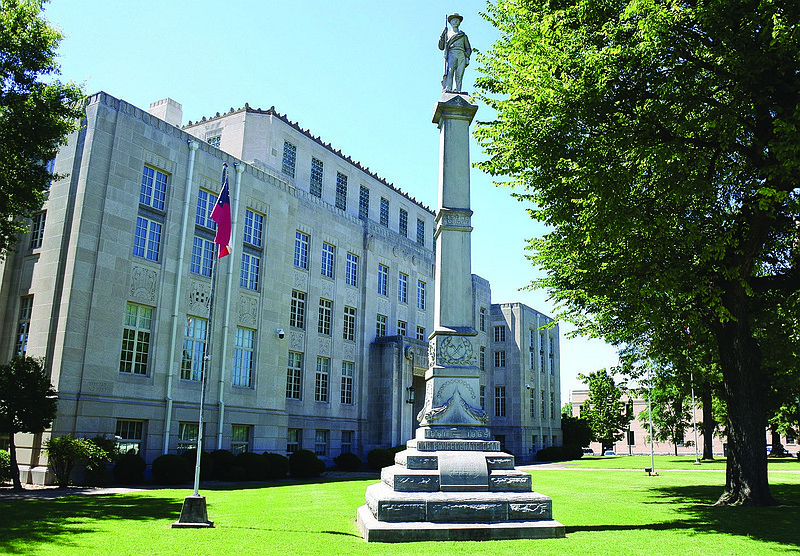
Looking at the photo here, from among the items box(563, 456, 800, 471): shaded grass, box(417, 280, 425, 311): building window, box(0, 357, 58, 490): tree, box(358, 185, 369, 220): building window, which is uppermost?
box(358, 185, 369, 220): building window

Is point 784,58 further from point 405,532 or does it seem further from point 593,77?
point 405,532

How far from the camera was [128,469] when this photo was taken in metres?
22.1

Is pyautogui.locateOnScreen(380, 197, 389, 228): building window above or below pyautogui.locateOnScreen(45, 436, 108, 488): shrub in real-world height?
above

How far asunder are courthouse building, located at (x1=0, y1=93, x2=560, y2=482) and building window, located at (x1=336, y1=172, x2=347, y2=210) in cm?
22

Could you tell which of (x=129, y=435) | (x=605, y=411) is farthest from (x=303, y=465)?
(x=605, y=411)

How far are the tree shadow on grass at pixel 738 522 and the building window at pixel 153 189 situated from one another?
21.1 m

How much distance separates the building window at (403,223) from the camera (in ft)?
155

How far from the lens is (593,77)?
1398cm

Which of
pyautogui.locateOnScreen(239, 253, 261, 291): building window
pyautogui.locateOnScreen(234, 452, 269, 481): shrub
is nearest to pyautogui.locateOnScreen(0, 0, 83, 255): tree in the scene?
pyautogui.locateOnScreen(239, 253, 261, 291): building window

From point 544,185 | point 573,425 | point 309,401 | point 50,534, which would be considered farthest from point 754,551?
point 573,425

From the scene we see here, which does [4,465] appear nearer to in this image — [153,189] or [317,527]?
[153,189]

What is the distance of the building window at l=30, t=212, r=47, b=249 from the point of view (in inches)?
965

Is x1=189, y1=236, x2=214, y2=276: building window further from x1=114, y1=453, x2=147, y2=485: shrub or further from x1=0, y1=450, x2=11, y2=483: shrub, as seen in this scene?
x1=0, y1=450, x2=11, y2=483: shrub

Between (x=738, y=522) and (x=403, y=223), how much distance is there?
36836mm
